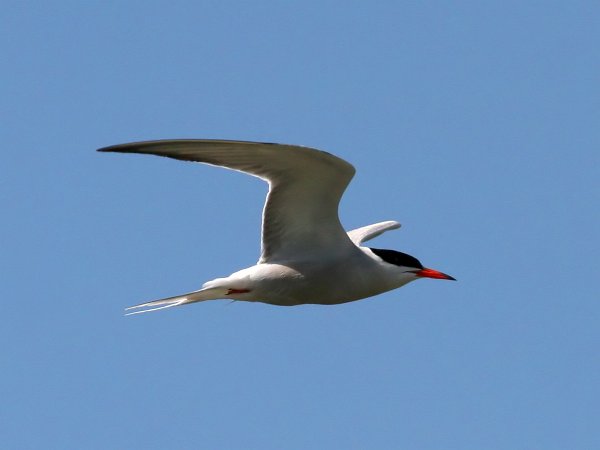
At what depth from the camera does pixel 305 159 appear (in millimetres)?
8516

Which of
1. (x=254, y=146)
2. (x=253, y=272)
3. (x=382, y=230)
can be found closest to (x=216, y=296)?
(x=253, y=272)

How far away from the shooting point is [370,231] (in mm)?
11547

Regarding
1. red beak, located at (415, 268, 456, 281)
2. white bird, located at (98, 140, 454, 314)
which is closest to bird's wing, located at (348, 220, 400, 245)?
red beak, located at (415, 268, 456, 281)

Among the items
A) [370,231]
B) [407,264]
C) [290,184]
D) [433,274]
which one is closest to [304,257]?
[290,184]

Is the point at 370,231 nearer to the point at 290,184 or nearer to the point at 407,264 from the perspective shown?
the point at 407,264

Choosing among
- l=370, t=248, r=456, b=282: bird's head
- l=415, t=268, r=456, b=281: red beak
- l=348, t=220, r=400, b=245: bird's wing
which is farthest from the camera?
l=348, t=220, r=400, b=245: bird's wing

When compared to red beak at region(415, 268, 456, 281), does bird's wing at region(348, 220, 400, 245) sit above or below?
above

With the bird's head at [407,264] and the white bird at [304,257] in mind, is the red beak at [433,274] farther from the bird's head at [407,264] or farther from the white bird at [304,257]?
the white bird at [304,257]

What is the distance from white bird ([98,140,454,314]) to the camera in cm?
891

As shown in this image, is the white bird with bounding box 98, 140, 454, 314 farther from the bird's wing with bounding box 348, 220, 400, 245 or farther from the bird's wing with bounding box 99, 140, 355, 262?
the bird's wing with bounding box 348, 220, 400, 245

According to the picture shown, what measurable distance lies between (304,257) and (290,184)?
0.75 meters

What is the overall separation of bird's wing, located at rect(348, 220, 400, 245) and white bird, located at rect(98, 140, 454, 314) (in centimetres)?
160

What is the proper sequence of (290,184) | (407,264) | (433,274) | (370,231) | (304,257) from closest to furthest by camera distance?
(290,184), (304,257), (407,264), (433,274), (370,231)

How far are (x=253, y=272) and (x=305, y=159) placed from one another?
1266 mm
